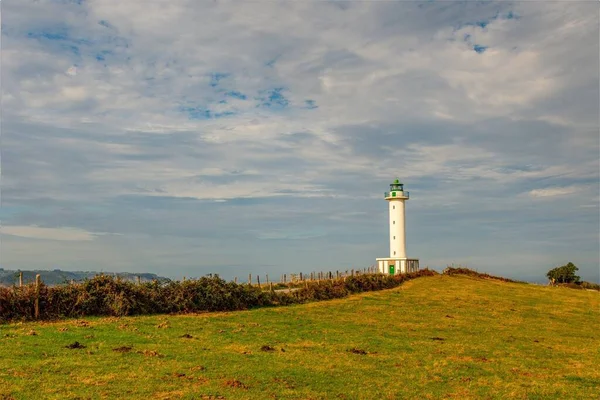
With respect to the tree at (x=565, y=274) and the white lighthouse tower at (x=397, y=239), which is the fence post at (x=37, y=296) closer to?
the white lighthouse tower at (x=397, y=239)

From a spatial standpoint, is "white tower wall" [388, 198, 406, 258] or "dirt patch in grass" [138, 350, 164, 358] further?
"white tower wall" [388, 198, 406, 258]

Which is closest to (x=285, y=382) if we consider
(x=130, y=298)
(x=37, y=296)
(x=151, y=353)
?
(x=151, y=353)

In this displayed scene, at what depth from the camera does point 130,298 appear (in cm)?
2906

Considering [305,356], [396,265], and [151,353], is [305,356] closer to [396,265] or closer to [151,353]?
[151,353]

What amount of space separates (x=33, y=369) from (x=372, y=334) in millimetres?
14929

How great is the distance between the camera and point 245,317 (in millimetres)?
29344

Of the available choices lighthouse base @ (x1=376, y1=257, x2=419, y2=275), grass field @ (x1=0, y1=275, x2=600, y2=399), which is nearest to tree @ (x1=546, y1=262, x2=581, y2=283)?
lighthouse base @ (x1=376, y1=257, x2=419, y2=275)

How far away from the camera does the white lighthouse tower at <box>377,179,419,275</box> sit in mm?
67375

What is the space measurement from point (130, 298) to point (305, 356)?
13.6 meters

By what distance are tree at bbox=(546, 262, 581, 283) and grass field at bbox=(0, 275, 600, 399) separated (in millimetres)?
44511

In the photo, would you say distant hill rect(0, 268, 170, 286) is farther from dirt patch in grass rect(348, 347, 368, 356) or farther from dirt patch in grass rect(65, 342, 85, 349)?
dirt patch in grass rect(348, 347, 368, 356)

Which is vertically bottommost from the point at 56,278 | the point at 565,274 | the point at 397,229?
the point at 565,274

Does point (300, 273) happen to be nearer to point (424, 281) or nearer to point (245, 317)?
point (424, 281)

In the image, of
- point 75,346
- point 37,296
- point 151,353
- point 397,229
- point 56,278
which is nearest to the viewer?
point 151,353
